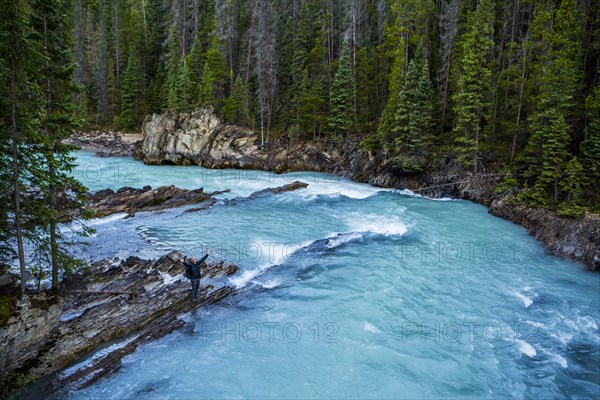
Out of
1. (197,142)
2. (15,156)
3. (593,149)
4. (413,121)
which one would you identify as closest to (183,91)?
(197,142)

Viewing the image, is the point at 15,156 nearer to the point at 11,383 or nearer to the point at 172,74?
the point at 11,383

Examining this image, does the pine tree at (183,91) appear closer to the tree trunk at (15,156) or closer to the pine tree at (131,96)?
the pine tree at (131,96)

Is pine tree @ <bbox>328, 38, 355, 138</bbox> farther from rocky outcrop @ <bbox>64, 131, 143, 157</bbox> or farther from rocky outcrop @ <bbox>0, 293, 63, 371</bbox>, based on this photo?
rocky outcrop @ <bbox>0, 293, 63, 371</bbox>

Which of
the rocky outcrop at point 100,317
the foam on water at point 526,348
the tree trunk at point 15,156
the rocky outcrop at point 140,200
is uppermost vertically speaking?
the tree trunk at point 15,156

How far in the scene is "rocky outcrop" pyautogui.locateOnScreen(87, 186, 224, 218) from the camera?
24.5m

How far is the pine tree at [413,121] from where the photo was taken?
1352 inches

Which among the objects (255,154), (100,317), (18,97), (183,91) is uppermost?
(183,91)

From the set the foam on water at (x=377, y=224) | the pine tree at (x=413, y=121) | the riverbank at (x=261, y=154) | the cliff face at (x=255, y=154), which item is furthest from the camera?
the cliff face at (x=255, y=154)

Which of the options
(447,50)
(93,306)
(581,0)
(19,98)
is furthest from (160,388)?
(447,50)

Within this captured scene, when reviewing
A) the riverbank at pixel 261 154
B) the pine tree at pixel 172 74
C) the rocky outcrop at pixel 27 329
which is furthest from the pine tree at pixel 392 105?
the rocky outcrop at pixel 27 329

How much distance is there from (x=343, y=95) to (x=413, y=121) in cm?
1143

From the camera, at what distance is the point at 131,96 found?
59438 mm

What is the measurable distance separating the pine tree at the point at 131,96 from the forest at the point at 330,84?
266mm

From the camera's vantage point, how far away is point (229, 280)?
15922mm
